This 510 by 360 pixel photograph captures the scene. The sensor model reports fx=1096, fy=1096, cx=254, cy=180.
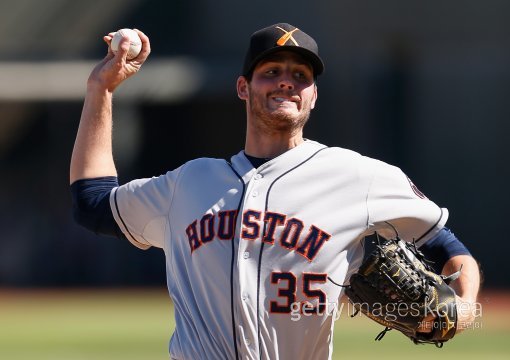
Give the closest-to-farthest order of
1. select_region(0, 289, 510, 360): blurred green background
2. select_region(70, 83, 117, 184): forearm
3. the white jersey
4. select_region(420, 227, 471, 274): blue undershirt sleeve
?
1. the white jersey
2. select_region(420, 227, 471, 274): blue undershirt sleeve
3. select_region(70, 83, 117, 184): forearm
4. select_region(0, 289, 510, 360): blurred green background

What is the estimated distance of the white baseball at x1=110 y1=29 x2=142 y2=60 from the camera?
358 cm

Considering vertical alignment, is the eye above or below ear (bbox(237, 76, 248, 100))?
above

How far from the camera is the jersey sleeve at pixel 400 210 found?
3.36 m

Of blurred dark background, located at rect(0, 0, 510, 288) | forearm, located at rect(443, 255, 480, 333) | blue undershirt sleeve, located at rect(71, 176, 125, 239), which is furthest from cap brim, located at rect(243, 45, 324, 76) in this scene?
blurred dark background, located at rect(0, 0, 510, 288)

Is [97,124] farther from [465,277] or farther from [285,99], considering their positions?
[465,277]

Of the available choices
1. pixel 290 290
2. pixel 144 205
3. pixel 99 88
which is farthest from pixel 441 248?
pixel 99 88

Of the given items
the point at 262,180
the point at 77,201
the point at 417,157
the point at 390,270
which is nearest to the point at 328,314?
the point at 390,270

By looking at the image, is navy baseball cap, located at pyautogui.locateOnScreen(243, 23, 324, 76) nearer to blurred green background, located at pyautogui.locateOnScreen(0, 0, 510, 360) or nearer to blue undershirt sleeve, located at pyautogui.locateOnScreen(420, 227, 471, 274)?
blue undershirt sleeve, located at pyautogui.locateOnScreen(420, 227, 471, 274)

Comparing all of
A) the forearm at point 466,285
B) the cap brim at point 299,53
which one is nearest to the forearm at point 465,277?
the forearm at point 466,285

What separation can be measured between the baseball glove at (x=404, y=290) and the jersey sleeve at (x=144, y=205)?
0.68m

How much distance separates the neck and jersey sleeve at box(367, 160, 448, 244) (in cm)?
29

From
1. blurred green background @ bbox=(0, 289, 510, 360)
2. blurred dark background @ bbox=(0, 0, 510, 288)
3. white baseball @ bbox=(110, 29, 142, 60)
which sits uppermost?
white baseball @ bbox=(110, 29, 142, 60)

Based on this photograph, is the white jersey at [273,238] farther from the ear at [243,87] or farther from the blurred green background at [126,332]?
the blurred green background at [126,332]

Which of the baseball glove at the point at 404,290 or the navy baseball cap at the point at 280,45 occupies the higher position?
the navy baseball cap at the point at 280,45
